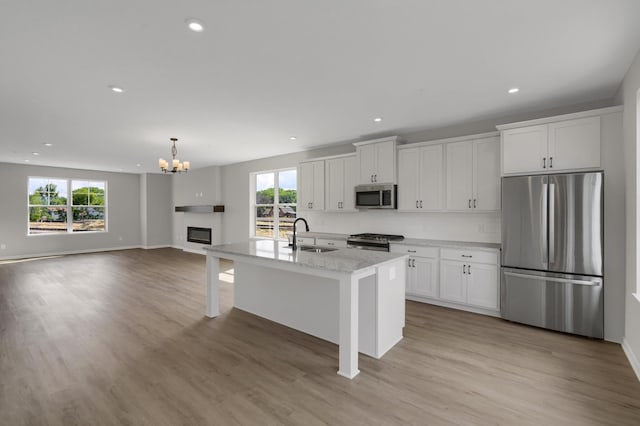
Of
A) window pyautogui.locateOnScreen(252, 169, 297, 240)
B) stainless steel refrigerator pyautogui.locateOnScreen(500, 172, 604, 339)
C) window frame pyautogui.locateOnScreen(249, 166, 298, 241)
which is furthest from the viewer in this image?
window frame pyautogui.locateOnScreen(249, 166, 298, 241)

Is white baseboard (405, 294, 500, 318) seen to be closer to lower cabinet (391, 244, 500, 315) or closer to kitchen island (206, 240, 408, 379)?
lower cabinet (391, 244, 500, 315)

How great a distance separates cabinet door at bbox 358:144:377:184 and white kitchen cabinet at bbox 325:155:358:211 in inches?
5.5

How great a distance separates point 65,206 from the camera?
8766 mm

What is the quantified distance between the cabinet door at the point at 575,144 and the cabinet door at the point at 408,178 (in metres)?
1.67

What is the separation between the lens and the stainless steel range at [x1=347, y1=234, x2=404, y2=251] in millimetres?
4556

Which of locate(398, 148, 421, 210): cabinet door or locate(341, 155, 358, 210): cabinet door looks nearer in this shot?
locate(398, 148, 421, 210): cabinet door

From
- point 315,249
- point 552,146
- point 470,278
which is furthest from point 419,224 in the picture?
point 315,249

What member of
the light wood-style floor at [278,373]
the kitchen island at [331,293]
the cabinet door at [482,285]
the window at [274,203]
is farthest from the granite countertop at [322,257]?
the window at [274,203]

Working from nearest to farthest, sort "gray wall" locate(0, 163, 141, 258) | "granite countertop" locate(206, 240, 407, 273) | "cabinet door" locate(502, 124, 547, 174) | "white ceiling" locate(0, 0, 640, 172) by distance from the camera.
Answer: "white ceiling" locate(0, 0, 640, 172), "granite countertop" locate(206, 240, 407, 273), "cabinet door" locate(502, 124, 547, 174), "gray wall" locate(0, 163, 141, 258)

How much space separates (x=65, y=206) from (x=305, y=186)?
7815 mm

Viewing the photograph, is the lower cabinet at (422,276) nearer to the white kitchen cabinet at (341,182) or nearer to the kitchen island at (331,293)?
the kitchen island at (331,293)

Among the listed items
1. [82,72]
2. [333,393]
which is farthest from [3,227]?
[333,393]

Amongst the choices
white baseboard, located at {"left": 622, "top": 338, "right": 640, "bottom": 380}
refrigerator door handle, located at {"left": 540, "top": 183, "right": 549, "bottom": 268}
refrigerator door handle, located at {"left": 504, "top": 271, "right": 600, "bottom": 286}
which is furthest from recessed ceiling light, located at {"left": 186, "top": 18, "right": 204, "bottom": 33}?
white baseboard, located at {"left": 622, "top": 338, "right": 640, "bottom": 380}

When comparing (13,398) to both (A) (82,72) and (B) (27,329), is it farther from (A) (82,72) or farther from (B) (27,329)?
(A) (82,72)
